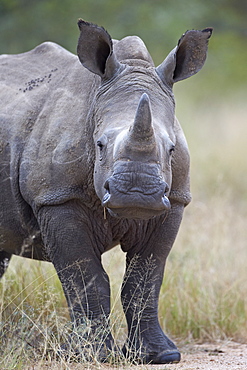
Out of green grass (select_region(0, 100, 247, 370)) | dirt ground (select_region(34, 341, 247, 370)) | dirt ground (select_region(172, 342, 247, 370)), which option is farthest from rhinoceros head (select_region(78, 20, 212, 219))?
dirt ground (select_region(172, 342, 247, 370))

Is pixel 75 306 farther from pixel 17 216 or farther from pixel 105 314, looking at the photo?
pixel 17 216

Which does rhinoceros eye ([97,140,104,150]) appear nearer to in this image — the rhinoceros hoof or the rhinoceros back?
the rhinoceros back

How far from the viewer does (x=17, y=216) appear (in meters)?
5.80

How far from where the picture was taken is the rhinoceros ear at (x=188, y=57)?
212 inches

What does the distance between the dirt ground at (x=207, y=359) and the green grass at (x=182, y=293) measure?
168 mm

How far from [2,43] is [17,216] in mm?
6786

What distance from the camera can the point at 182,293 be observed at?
22.7 ft

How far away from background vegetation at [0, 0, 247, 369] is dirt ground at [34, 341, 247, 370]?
0.22 m

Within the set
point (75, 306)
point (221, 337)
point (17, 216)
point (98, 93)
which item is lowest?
point (221, 337)

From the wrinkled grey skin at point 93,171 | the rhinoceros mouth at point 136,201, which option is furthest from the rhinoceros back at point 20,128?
the rhinoceros mouth at point 136,201

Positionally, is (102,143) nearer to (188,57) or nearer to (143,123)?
(143,123)

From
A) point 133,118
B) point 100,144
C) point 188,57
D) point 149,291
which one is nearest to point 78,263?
point 149,291

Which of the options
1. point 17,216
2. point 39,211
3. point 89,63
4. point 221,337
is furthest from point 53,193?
point 221,337

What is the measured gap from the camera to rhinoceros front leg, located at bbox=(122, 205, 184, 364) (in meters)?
5.60
